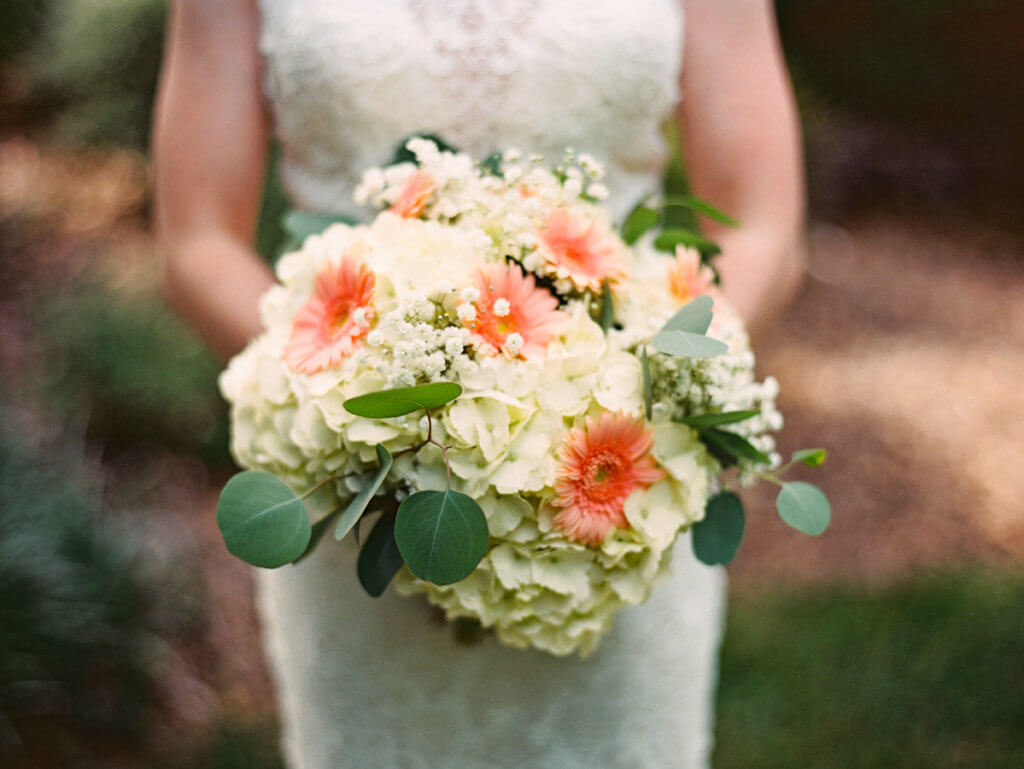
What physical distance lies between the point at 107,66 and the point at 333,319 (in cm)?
461

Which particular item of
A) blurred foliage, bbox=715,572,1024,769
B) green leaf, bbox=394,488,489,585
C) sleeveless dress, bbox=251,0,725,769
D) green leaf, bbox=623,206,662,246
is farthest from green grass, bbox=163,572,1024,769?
green leaf, bbox=394,488,489,585

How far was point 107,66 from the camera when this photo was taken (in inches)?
191

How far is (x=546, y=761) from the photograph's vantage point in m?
1.49

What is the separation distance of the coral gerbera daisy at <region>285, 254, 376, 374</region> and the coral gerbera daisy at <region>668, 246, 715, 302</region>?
37cm

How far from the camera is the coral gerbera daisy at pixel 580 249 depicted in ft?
3.22

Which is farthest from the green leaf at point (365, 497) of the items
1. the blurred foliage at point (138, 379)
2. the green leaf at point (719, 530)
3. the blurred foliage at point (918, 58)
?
the blurred foliage at point (918, 58)

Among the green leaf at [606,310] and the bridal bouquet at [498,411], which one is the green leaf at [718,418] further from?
the green leaf at [606,310]

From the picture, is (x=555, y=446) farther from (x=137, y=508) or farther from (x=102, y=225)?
(x=102, y=225)

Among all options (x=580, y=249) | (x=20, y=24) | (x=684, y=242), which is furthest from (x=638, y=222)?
(x=20, y=24)

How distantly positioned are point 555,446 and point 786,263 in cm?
76

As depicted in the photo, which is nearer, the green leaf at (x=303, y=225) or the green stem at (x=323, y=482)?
the green stem at (x=323, y=482)

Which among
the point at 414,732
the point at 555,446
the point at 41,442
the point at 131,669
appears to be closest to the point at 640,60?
the point at 555,446

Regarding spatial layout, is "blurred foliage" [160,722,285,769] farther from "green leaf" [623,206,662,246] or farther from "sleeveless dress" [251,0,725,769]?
"green leaf" [623,206,662,246]

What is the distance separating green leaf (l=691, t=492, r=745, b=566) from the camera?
104 cm
